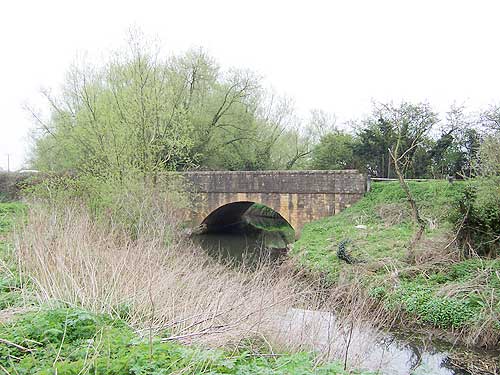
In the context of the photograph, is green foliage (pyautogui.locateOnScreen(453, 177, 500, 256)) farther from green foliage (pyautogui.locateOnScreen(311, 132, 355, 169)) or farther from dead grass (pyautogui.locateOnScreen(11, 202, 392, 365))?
green foliage (pyautogui.locateOnScreen(311, 132, 355, 169))

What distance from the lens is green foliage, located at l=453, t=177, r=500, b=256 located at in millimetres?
8673

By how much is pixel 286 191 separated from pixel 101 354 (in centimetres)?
1466

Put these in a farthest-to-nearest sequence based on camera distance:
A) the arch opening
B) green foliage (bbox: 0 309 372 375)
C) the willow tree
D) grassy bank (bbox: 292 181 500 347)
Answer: the arch opening < the willow tree < grassy bank (bbox: 292 181 500 347) < green foliage (bbox: 0 309 372 375)

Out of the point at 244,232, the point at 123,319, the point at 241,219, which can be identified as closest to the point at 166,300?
the point at 123,319

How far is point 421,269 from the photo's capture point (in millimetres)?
9023

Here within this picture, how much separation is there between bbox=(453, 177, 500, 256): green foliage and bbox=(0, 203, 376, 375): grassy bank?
16.1 ft

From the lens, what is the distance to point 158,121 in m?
13.2

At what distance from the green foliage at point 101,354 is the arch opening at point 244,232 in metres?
11.3

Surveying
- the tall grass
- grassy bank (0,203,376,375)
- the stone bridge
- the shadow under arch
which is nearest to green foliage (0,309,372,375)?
grassy bank (0,203,376,375)

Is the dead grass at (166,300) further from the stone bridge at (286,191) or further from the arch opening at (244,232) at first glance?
the stone bridge at (286,191)

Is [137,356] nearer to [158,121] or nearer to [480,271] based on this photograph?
[480,271]

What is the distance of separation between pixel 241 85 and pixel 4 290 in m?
19.9

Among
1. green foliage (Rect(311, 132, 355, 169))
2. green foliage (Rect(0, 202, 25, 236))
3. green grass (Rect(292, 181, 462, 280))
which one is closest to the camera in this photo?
green foliage (Rect(0, 202, 25, 236))

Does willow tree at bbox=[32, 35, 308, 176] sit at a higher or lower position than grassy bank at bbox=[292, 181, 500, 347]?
higher
